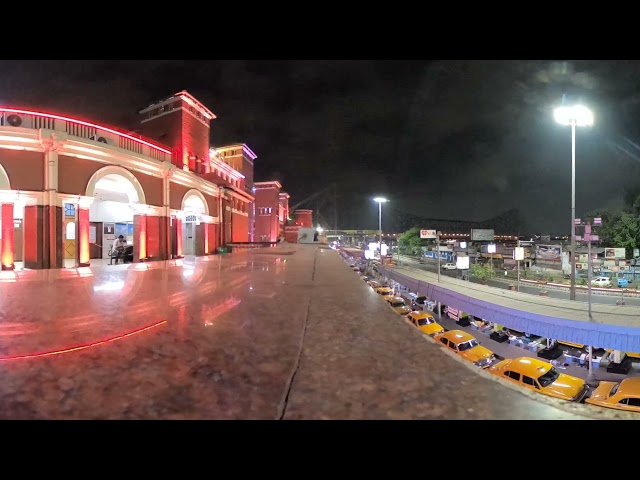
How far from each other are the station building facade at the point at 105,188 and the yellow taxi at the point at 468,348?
1313 cm

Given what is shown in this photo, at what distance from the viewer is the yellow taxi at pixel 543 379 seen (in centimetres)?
743

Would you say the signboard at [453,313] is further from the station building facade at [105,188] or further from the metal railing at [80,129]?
the metal railing at [80,129]

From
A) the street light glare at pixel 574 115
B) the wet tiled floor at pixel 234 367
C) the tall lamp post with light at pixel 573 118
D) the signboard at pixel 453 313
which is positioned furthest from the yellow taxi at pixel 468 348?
the street light glare at pixel 574 115

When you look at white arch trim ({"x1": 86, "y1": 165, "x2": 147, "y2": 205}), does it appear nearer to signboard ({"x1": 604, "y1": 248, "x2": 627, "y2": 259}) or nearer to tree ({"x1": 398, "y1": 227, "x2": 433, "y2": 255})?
signboard ({"x1": 604, "y1": 248, "x2": 627, "y2": 259})

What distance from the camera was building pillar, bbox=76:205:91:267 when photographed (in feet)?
36.0

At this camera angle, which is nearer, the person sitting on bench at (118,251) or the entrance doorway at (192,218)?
the person sitting on bench at (118,251)

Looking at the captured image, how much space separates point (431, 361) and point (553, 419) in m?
0.91

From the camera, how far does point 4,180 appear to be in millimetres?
9789

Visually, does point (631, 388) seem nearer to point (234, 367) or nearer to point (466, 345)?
point (466, 345)

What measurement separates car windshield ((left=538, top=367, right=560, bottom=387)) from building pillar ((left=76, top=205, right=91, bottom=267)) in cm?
1492

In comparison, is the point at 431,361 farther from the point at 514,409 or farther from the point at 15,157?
the point at 15,157

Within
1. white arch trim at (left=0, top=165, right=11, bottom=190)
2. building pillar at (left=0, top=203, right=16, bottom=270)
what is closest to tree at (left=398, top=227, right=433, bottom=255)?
building pillar at (left=0, top=203, right=16, bottom=270)

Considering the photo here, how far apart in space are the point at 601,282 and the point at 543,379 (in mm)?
24073

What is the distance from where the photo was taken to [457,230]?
165 meters
